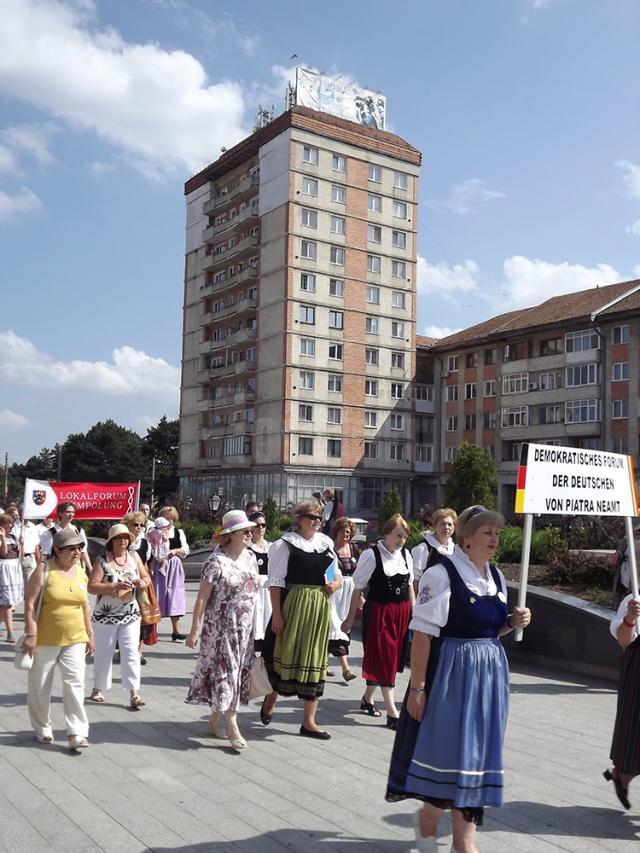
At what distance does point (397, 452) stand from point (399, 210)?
18.2 m

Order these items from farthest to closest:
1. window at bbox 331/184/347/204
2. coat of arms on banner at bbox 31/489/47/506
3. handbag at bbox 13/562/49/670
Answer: window at bbox 331/184/347/204 → coat of arms on banner at bbox 31/489/47/506 → handbag at bbox 13/562/49/670

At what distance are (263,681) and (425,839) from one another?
3175 millimetres

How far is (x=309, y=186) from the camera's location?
63.7m

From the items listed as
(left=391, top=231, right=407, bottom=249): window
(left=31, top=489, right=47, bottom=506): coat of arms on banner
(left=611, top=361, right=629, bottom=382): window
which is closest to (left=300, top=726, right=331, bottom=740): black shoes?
(left=31, top=489, right=47, bottom=506): coat of arms on banner

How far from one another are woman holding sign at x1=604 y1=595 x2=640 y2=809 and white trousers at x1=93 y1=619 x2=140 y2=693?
15.7 ft

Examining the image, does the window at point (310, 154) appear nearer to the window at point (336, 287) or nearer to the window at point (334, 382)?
the window at point (336, 287)

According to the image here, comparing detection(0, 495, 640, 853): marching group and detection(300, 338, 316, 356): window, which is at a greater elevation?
detection(300, 338, 316, 356): window

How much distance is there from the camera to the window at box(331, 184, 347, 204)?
6488 centimetres

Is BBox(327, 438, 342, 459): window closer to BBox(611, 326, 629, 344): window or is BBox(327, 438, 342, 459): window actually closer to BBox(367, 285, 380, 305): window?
BBox(367, 285, 380, 305): window

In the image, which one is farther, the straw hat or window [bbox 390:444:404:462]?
window [bbox 390:444:404:462]

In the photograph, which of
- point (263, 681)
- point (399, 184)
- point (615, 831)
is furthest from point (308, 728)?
point (399, 184)

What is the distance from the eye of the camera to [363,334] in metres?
66.2

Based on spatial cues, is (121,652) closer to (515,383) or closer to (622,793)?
(622,793)

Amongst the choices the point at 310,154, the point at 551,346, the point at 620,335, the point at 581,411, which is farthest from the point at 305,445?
the point at 620,335
